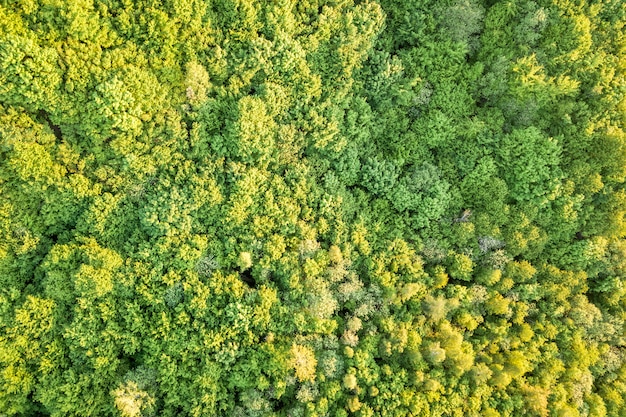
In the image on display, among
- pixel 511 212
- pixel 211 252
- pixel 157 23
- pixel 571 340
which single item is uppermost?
pixel 157 23

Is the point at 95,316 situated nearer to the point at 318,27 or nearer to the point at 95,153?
the point at 95,153

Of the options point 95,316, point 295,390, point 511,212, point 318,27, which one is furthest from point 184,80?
point 511,212

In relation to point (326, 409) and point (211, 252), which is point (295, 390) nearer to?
point (326, 409)

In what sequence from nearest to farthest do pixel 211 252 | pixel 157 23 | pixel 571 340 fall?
pixel 157 23, pixel 211 252, pixel 571 340

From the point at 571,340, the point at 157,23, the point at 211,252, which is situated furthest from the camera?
the point at 571,340

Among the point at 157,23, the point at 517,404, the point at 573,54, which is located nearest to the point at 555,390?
the point at 517,404

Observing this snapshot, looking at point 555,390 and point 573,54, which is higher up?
point 573,54

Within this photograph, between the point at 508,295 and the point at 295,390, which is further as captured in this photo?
the point at 508,295
